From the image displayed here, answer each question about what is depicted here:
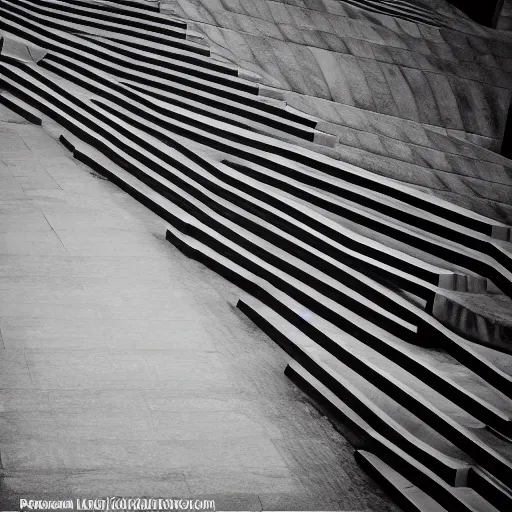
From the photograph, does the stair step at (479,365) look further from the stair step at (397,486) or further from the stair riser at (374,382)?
the stair step at (397,486)

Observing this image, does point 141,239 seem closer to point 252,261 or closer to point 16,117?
point 252,261

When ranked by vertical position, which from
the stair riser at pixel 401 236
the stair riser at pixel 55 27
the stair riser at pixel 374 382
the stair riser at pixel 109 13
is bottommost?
the stair riser at pixel 374 382

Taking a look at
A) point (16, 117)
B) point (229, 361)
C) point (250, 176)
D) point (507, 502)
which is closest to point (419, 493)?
point (507, 502)

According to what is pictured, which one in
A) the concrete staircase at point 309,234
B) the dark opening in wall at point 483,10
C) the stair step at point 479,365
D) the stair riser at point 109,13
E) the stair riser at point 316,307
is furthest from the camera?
the dark opening in wall at point 483,10

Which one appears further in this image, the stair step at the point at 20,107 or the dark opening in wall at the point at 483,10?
the dark opening in wall at the point at 483,10

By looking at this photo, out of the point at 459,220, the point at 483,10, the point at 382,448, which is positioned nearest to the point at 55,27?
the point at 459,220

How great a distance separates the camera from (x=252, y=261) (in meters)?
7.62

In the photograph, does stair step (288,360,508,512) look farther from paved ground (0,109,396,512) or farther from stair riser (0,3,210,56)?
stair riser (0,3,210,56)

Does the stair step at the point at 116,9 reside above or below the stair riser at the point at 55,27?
above

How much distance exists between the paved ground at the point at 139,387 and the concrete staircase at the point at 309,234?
30 centimetres

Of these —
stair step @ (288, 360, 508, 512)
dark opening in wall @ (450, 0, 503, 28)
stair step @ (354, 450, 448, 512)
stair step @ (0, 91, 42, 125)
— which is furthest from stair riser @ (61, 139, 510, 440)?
dark opening in wall @ (450, 0, 503, 28)

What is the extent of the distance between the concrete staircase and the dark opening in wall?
10.1 m

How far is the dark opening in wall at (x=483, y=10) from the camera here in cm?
1920

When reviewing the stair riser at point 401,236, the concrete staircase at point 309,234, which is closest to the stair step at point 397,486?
the concrete staircase at point 309,234
